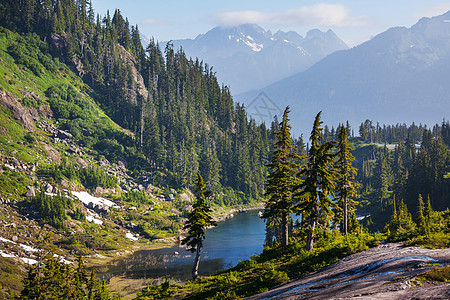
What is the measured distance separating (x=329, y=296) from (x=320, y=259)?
1564cm

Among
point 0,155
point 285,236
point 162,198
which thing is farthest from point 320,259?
point 162,198

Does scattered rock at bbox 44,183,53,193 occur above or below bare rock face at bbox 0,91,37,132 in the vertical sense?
below

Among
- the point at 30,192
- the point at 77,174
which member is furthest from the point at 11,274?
the point at 77,174

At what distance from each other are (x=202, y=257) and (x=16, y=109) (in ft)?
327

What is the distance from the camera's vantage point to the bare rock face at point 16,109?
14962 centimetres

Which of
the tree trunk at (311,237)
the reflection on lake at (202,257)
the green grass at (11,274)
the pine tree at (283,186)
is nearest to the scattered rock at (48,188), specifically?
the reflection on lake at (202,257)

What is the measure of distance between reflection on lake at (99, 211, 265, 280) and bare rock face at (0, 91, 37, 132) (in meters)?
75.5

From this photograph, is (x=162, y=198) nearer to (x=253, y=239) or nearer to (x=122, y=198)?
(x=122, y=198)

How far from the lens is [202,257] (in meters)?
114

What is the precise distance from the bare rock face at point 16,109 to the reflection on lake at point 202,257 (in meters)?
75.5

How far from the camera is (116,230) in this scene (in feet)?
429

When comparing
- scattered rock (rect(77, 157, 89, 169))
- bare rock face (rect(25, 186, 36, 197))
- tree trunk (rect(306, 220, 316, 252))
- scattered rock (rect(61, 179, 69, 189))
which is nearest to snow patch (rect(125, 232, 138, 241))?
scattered rock (rect(61, 179, 69, 189))

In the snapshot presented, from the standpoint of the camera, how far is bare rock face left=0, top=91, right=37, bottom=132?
149625mm

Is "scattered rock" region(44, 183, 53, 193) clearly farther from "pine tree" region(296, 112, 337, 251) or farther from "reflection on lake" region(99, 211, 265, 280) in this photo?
"pine tree" region(296, 112, 337, 251)
